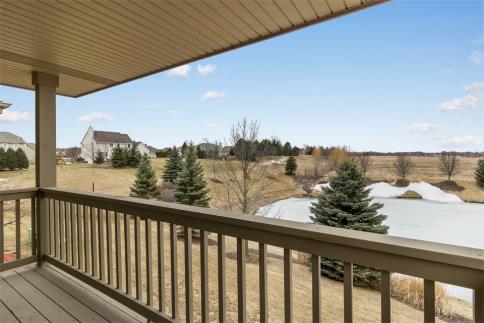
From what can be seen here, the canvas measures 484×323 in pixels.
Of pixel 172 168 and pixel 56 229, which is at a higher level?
pixel 172 168

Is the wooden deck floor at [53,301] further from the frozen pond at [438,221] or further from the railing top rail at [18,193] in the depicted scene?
the frozen pond at [438,221]

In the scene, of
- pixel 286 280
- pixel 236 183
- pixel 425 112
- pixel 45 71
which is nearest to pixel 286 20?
pixel 286 280

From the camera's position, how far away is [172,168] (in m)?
11.1

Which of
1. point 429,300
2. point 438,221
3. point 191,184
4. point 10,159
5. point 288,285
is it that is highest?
point 10,159

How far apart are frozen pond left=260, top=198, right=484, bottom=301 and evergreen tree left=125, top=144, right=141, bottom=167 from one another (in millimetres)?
5943

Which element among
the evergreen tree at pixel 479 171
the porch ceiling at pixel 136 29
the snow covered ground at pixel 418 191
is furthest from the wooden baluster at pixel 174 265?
the snow covered ground at pixel 418 191

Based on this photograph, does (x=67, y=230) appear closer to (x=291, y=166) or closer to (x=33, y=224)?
(x=33, y=224)

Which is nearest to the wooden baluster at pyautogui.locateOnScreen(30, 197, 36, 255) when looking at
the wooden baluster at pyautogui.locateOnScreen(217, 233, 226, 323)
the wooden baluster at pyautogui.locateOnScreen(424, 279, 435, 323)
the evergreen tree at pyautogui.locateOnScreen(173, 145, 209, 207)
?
the wooden baluster at pyautogui.locateOnScreen(217, 233, 226, 323)

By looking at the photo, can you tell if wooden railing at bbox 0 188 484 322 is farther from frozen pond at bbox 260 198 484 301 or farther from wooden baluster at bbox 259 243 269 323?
frozen pond at bbox 260 198 484 301

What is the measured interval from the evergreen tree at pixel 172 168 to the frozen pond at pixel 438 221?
713 centimetres

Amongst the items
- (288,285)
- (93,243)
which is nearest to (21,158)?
(93,243)

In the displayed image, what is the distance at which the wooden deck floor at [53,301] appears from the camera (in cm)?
208

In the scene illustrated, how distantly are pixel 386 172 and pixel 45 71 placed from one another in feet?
21.4

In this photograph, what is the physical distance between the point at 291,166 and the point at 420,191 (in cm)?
382
